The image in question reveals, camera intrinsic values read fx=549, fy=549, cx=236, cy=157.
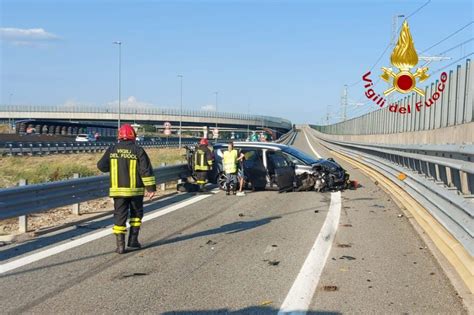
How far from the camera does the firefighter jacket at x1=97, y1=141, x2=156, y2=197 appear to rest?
312 inches

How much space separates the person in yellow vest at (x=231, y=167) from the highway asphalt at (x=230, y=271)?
14.9ft

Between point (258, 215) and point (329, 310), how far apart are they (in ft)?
21.4

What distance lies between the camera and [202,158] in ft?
54.0

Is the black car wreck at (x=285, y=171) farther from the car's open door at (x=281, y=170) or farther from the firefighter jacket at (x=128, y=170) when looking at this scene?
the firefighter jacket at (x=128, y=170)

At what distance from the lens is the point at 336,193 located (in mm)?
16000

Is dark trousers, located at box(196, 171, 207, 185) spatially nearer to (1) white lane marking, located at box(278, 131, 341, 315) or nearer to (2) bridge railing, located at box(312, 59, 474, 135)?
(1) white lane marking, located at box(278, 131, 341, 315)

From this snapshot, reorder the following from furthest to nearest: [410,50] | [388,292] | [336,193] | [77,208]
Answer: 1. [410,50]
2. [336,193]
3. [77,208]
4. [388,292]

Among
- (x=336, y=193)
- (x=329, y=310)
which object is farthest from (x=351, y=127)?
(x=329, y=310)

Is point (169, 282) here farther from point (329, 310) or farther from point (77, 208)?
point (77, 208)

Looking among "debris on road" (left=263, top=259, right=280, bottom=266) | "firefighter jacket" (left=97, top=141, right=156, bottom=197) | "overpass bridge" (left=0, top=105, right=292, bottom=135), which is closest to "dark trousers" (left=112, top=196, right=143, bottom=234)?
"firefighter jacket" (left=97, top=141, right=156, bottom=197)

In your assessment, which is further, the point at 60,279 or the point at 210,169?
the point at 210,169

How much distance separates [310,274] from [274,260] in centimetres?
87

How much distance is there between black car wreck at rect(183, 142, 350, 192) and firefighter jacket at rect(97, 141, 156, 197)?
845 cm

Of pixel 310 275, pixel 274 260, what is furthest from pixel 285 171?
pixel 310 275
